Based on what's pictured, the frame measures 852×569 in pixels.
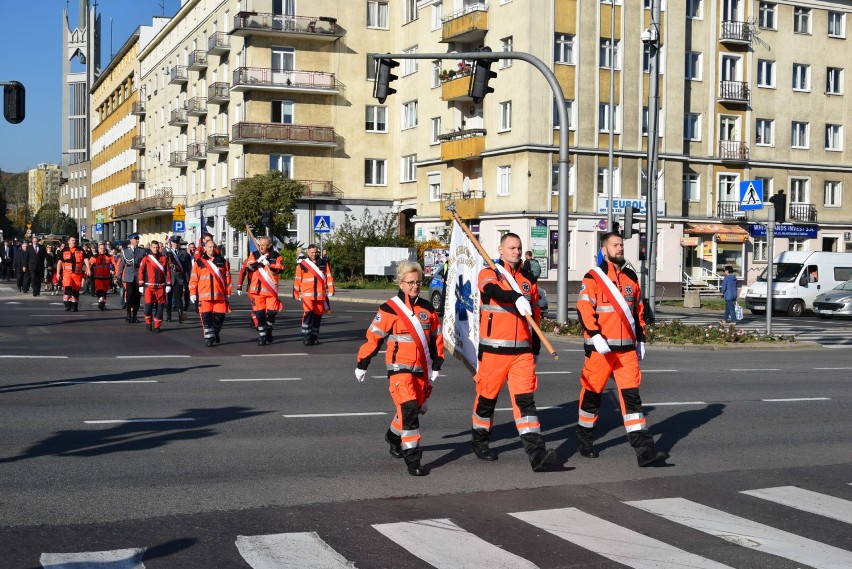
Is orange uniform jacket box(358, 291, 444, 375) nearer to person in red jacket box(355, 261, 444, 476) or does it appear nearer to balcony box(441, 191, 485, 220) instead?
person in red jacket box(355, 261, 444, 476)

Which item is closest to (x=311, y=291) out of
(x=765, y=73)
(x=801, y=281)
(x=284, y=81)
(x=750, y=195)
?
(x=750, y=195)

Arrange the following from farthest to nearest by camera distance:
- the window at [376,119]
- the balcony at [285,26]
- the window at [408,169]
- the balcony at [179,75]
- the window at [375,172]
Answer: the balcony at [179,75] < the window at [375,172] < the window at [376,119] < the window at [408,169] < the balcony at [285,26]

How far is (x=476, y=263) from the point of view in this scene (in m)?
9.51

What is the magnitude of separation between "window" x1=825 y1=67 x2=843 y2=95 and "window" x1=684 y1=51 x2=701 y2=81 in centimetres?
797

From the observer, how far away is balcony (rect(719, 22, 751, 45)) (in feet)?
169

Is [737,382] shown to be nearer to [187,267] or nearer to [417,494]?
[417,494]

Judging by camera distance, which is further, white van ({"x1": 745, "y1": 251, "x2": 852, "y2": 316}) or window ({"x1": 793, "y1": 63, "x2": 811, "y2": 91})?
window ({"x1": 793, "y1": 63, "x2": 811, "y2": 91})

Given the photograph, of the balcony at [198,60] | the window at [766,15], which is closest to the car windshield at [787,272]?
the window at [766,15]

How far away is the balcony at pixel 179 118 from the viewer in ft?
244

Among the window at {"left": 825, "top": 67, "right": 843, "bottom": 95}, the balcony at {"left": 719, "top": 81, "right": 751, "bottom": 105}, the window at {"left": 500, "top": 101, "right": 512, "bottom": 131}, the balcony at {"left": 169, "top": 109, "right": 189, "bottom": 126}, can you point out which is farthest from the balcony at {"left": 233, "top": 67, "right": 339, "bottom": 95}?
the window at {"left": 825, "top": 67, "right": 843, "bottom": 95}

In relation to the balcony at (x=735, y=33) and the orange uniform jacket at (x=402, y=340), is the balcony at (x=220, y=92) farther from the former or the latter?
the orange uniform jacket at (x=402, y=340)

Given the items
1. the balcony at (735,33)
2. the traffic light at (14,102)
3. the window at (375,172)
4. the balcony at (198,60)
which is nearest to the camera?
the traffic light at (14,102)

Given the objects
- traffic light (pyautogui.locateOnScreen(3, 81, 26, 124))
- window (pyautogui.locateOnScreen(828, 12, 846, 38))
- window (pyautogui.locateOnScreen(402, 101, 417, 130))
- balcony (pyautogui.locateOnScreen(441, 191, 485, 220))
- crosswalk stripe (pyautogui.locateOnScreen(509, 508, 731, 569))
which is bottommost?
crosswalk stripe (pyautogui.locateOnScreen(509, 508, 731, 569))

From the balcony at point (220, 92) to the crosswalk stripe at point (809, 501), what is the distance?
58.3 m
